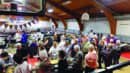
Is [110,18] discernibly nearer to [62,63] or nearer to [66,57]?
[66,57]

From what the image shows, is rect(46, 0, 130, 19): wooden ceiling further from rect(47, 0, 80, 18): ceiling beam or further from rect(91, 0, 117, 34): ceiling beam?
rect(91, 0, 117, 34): ceiling beam

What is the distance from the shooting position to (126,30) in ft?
49.6

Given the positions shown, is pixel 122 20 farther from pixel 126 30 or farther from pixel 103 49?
pixel 103 49

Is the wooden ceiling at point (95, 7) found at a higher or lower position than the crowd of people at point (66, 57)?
higher

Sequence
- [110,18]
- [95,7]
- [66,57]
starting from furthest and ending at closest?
1. [95,7]
2. [110,18]
3. [66,57]

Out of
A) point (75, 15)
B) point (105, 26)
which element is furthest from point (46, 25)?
point (105, 26)

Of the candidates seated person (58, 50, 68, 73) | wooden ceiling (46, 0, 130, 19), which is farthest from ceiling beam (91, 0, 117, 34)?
seated person (58, 50, 68, 73)

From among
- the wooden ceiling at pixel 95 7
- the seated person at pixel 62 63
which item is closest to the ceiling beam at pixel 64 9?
the wooden ceiling at pixel 95 7

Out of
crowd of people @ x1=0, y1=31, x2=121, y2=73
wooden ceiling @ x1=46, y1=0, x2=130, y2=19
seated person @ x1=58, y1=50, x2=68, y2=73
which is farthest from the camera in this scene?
wooden ceiling @ x1=46, y1=0, x2=130, y2=19

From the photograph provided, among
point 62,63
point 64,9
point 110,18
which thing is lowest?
point 62,63

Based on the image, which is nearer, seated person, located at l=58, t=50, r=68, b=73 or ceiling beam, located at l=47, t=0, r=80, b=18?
seated person, located at l=58, t=50, r=68, b=73

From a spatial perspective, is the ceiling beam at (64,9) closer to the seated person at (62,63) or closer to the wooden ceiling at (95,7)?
the wooden ceiling at (95,7)

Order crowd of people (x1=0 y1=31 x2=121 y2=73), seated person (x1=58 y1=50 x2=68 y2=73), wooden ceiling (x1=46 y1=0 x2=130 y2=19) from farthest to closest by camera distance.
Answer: wooden ceiling (x1=46 y1=0 x2=130 y2=19)
seated person (x1=58 y1=50 x2=68 y2=73)
crowd of people (x1=0 y1=31 x2=121 y2=73)

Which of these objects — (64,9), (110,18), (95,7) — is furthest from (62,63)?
(64,9)
